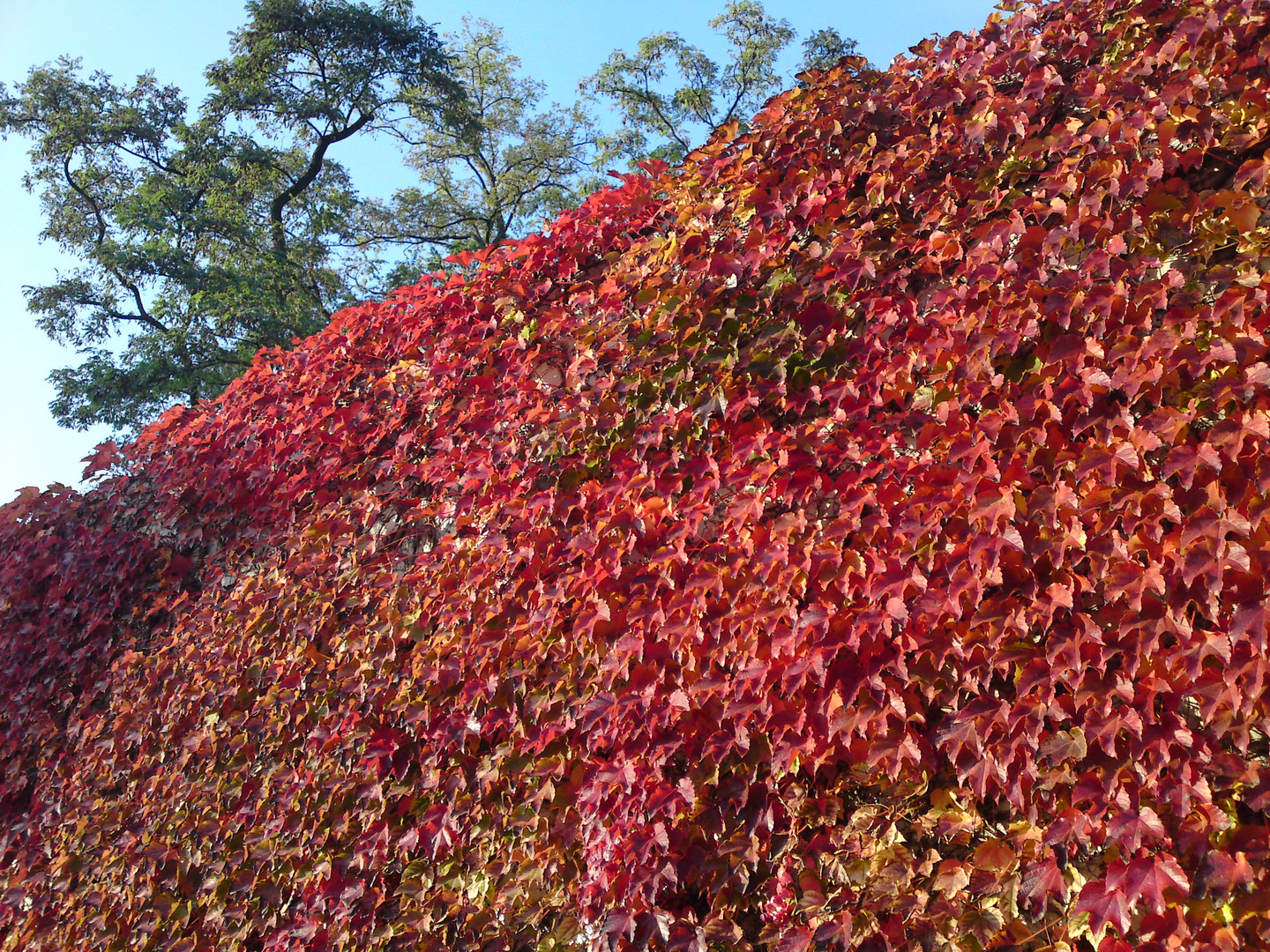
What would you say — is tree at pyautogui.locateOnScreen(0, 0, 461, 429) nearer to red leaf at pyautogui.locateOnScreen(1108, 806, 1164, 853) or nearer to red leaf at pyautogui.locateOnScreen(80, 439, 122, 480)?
red leaf at pyautogui.locateOnScreen(80, 439, 122, 480)

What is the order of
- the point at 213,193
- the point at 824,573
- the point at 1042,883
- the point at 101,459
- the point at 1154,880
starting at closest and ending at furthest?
1. the point at 1154,880
2. the point at 1042,883
3. the point at 824,573
4. the point at 101,459
5. the point at 213,193

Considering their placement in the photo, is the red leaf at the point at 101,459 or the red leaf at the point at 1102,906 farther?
the red leaf at the point at 101,459

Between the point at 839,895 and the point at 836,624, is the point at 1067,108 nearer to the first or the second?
the point at 836,624

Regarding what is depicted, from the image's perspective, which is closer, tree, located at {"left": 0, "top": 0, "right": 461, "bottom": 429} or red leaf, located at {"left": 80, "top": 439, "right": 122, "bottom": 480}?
red leaf, located at {"left": 80, "top": 439, "right": 122, "bottom": 480}

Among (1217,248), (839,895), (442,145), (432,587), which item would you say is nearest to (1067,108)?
(1217,248)

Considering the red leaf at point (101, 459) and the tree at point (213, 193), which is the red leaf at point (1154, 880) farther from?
the tree at point (213, 193)

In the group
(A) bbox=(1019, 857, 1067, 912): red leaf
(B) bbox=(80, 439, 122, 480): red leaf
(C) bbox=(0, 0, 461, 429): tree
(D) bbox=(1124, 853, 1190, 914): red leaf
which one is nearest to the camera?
(D) bbox=(1124, 853, 1190, 914): red leaf

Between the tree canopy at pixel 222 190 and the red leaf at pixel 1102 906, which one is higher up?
the tree canopy at pixel 222 190

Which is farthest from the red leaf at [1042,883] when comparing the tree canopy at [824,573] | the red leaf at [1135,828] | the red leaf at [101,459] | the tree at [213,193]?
the tree at [213,193]

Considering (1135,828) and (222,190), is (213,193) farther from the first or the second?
(1135,828)

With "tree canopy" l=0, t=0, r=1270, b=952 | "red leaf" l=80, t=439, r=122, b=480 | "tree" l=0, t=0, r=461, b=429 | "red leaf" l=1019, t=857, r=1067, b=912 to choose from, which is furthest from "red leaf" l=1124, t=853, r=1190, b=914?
"tree" l=0, t=0, r=461, b=429

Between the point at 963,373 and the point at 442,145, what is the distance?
20.6 meters

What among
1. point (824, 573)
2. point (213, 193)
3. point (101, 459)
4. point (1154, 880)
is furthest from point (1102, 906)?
point (213, 193)

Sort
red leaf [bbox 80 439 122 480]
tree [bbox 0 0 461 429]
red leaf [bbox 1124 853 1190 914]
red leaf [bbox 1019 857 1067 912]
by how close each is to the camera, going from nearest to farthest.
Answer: red leaf [bbox 1124 853 1190 914] < red leaf [bbox 1019 857 1067 912] < red leaf [bbox 80 439 122 480] < tree [bbox 0 0 461 429]
